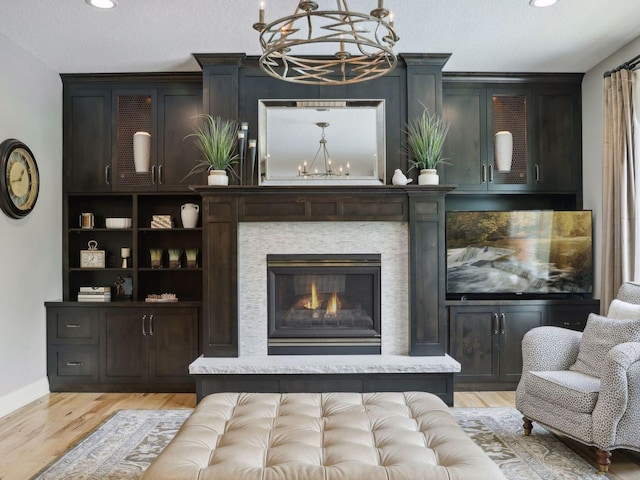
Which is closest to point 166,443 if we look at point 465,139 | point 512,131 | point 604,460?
point 604,460

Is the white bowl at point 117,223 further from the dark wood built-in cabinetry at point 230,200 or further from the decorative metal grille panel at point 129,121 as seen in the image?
the decorative metal grille panel at point 129,121

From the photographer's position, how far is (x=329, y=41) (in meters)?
1.88

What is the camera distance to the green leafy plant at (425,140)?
4.21 metres

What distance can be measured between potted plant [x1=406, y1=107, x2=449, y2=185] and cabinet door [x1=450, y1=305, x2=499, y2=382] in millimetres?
1220

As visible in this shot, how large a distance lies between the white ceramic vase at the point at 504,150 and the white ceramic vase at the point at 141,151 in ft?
10.6

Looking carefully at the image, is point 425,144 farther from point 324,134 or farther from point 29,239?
point 29,239

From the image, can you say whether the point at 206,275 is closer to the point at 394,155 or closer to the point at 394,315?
the point at 394,315

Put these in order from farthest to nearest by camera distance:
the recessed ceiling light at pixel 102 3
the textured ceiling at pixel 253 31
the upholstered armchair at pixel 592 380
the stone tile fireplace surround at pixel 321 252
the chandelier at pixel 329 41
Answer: the stone tile fireplace surround at pixel 321 252 < the textured ceiling at pixel 253 31 < the recessed ceiling light at pixel 102 3 < the upholstered armchair at pixel 592 380 < the chandelier at pixel 329 41

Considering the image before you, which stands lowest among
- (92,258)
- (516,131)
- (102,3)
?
(92,258)

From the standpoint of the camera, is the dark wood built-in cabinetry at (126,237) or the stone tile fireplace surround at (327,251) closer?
the stone tile fireplace surround at (327,251)

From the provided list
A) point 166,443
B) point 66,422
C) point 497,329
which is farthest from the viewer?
point 497,329

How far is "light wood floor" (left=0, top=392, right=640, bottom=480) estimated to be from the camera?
2.96m

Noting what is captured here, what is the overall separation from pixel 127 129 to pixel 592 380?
14.1 ft

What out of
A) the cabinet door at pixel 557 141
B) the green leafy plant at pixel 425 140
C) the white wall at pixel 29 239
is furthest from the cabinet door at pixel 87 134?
the cabinet door at pixel 557 141
